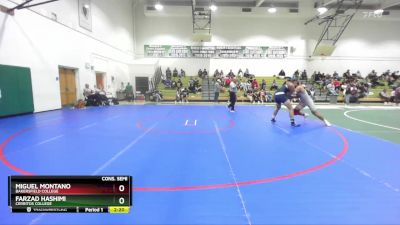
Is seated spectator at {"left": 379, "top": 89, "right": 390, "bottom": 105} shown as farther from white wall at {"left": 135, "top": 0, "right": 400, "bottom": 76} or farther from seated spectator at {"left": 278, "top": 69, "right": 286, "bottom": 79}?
seated spectator at {"left": 278, "top": 69, "right": 286, "bottom": 79}

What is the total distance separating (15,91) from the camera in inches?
459

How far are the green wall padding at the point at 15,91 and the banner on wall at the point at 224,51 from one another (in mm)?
16334

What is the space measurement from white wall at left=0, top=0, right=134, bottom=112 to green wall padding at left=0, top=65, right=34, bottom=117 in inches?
13.9

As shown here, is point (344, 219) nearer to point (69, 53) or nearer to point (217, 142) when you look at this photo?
point (217, 142)

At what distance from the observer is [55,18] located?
1453cm

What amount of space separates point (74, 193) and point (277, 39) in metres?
29.0

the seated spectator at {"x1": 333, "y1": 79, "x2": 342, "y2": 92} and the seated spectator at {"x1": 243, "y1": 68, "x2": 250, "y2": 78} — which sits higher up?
the seated spectator at {"x1": 243, "y1": 68, "x2": 250, "y2": 78}

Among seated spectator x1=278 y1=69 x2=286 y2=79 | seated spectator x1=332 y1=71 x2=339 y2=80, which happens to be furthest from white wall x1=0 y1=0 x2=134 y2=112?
seated spectator x1=332 y1=71 x2=339 y2=80

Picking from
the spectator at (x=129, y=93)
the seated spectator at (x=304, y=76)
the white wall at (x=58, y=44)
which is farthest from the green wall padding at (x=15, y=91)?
the seated spectator at (x=304, y=76)

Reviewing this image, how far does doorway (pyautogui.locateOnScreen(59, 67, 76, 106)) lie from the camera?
1577cm

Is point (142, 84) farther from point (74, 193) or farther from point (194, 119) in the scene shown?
point (74, 193)

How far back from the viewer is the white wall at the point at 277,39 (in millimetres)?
27688

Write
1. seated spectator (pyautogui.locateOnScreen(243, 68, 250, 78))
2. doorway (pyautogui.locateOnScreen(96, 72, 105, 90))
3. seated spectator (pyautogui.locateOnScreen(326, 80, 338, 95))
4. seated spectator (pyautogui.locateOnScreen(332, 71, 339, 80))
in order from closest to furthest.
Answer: doorway (pyautogui.locateOnScreen(96, 72, 105, 90)) < seated spectator (pyautogui.locateOnScreen(326, 80, 338, 95)) < seated spectator (pyautogui.locateOnScreen(332, 71, 339, 80)) < seated spectator (pyautogui.locateOnScreen(243, 68, 250, 78))

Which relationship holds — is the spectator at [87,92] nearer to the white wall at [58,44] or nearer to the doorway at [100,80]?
the white wall at [58,44]
